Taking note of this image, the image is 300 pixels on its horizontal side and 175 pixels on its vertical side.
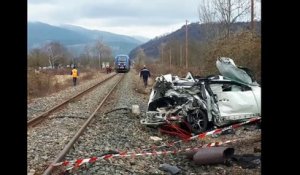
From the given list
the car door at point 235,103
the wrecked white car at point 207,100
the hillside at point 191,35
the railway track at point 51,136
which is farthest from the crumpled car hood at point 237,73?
the hillside at point 191,35

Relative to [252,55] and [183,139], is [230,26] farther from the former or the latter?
[183,139]

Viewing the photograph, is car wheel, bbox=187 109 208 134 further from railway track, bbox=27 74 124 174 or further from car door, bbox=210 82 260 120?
railway track, bbox=27 74 124 174

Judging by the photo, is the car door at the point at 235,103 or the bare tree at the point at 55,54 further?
the bare tree at the point at 55,54

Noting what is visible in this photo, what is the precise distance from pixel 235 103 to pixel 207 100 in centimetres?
95

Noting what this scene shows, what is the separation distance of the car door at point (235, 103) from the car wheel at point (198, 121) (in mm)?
532

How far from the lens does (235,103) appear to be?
464 inches

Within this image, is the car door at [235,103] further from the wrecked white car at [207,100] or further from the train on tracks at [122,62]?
the train on tracks at [122,62]

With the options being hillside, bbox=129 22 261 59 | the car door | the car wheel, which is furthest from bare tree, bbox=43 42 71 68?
the car wheel

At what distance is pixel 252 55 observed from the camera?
21.4 meters

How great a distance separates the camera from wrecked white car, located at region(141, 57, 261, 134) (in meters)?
11.5

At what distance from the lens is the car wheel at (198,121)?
1145cm

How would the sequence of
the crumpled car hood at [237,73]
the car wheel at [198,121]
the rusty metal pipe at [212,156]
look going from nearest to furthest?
1. the rusty metal pipe at [212,156]
2. the car wheel at [198,121]
3. the crumpled car hood at [237,73]

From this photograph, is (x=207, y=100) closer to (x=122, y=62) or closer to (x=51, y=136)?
(x=51, y=136)
